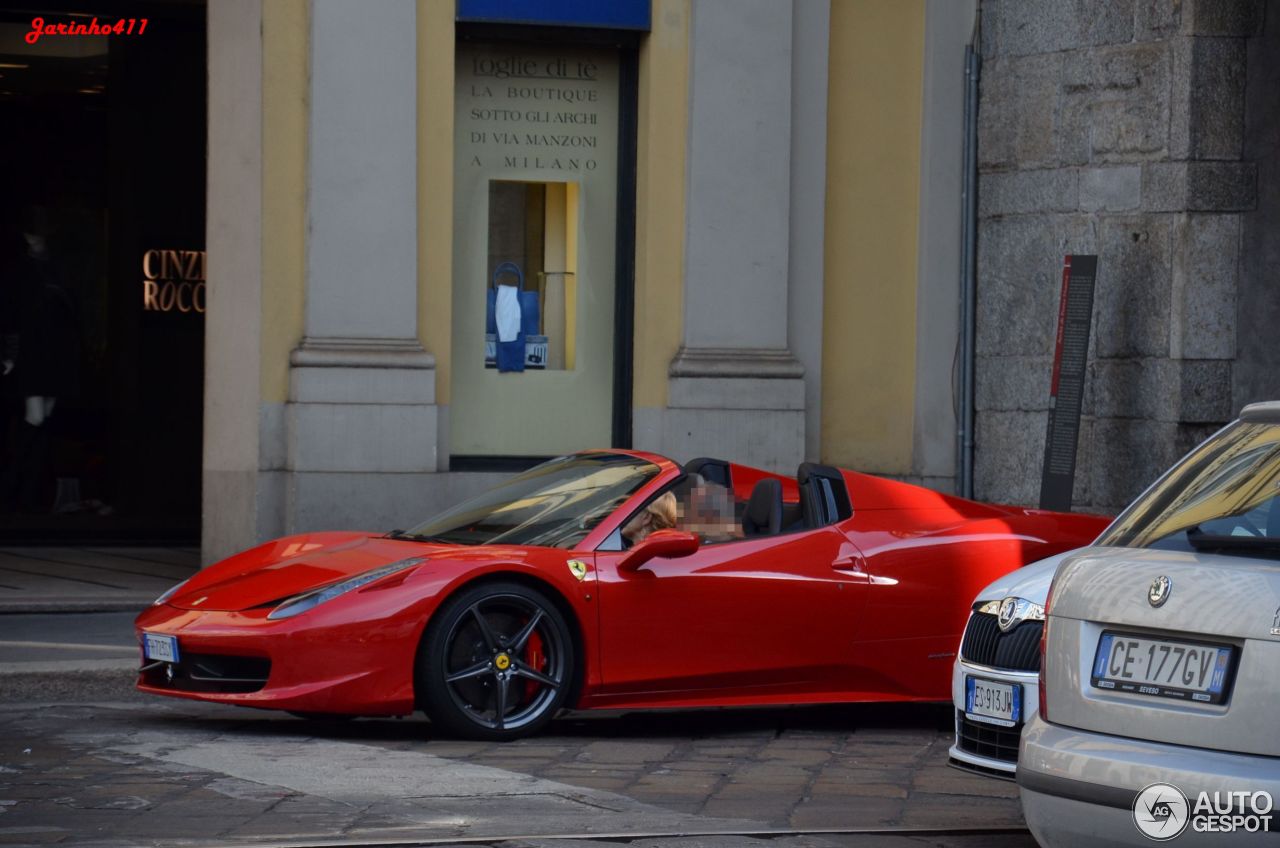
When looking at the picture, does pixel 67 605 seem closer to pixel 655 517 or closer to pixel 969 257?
pixel 655 517

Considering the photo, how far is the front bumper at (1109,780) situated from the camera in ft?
14.4

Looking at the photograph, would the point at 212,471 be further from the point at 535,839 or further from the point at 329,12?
the point at 535,839

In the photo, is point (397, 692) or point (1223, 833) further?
point (397, 692)

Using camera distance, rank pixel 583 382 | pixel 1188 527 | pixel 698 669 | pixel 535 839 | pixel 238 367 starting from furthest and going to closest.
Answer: pixel 583 382 → pixel 238 367 → pixel 698 669 → pixel 535 839 → pixel 1188 527

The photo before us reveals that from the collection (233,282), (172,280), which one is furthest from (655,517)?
(172,280)

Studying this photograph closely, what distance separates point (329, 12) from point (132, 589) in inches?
161

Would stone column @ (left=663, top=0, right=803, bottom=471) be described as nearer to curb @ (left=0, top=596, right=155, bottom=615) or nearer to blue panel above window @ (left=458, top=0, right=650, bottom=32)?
blue panel above window @ (left=458, top=0, right=650, bottom=32)

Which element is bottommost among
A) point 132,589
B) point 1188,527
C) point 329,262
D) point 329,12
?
point 132,589

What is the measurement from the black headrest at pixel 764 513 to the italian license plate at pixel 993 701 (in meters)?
2.20

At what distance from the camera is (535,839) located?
579cm

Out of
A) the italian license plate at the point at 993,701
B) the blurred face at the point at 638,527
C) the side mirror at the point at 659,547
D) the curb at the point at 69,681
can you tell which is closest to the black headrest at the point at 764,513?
the blurred face at the point at 638,527

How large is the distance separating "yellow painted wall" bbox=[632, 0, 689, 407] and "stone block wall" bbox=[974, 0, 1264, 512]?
231 cm

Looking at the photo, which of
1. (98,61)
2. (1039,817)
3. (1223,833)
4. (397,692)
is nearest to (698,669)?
(397,692)

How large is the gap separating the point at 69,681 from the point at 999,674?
5066 mm
